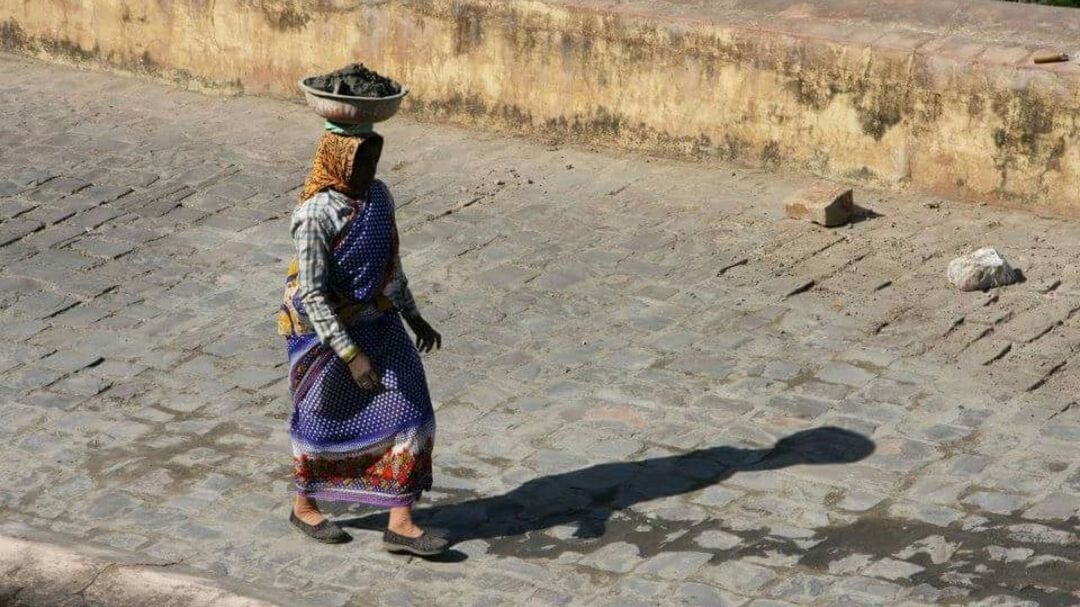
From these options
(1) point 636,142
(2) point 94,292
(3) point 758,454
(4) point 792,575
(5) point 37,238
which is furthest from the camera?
(1) point 636,142

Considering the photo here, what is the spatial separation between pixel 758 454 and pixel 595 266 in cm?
231

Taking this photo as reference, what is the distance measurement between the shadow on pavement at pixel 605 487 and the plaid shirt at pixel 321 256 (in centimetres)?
86

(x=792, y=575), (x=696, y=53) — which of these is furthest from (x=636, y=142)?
(x=792, y=575)

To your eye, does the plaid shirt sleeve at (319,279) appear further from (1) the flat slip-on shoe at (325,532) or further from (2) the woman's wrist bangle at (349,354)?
(1) the flat slip-on shoe at (325,532)

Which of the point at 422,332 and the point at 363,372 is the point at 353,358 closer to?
the point at 363,372

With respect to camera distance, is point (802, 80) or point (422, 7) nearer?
point (802, 80)

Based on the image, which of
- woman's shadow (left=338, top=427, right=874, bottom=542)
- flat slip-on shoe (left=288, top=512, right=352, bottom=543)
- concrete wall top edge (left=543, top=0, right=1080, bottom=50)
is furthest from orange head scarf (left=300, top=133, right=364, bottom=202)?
concrete wall top edge (left=543, top=0, right=1080, bottom=50)

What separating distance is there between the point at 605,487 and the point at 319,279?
1.44 m

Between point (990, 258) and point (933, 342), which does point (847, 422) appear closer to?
point (933, 342)

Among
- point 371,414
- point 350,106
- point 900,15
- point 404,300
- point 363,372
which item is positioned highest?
point 350,106

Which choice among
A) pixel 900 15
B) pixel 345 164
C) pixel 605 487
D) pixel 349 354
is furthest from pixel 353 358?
pixel 900 15

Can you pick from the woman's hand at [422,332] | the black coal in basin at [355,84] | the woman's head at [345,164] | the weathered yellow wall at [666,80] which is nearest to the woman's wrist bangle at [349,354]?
the woman's hand at [422,332]

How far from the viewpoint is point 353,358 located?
635 centimetres

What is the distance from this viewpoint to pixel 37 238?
10.1 m
